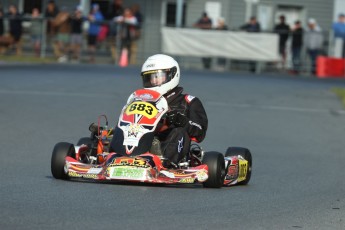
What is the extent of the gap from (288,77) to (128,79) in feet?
20.5

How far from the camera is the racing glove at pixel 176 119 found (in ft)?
29.8

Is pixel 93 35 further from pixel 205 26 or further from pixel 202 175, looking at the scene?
pixel 202 175

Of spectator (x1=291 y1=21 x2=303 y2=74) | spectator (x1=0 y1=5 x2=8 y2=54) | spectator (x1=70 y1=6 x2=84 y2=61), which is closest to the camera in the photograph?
spectator (x1=0 y1=5 x2=8 y2=54)

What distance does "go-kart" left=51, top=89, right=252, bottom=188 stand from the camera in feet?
27.7

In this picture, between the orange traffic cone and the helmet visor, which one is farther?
the orange traffic cone

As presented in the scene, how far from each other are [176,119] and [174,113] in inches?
2.2

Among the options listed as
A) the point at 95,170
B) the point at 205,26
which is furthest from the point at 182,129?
the point at 205,26

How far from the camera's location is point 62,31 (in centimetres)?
2844

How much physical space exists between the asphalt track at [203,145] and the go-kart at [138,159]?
0.11m

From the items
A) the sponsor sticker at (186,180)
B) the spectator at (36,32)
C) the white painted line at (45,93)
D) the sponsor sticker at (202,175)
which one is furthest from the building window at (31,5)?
the sponsor sticker at (186,180)

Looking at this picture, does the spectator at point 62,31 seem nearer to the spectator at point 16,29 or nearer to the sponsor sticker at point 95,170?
the spectator at point 16,29

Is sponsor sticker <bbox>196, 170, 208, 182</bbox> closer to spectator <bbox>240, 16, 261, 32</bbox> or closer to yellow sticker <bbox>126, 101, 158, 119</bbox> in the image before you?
yellow sticker <bbox>126, 101, 158, 119</bbox>

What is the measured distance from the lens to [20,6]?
35.4 meters

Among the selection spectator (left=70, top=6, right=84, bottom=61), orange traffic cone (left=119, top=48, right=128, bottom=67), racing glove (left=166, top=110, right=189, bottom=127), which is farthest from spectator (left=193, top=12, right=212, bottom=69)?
racing glove (left=166, top=110, right=189, bottom=127)
